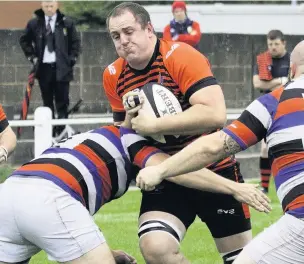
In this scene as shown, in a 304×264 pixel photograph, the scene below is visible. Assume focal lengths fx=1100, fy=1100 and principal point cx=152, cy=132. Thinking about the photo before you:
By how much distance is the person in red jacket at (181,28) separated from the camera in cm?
1463

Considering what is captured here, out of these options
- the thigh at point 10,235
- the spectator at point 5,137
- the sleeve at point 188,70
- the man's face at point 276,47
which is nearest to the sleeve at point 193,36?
the man's face at point 276,47

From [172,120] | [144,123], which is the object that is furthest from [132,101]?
[172,120]

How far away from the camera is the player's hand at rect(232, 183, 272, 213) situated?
20.4 ft

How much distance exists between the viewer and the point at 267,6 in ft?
66.9

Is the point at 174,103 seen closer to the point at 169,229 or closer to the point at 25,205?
the point at 169,229

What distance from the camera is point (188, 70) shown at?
21.8 ft

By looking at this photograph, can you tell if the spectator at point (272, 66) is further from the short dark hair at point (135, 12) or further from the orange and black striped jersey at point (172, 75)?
the short dark hair at point (135, 12)

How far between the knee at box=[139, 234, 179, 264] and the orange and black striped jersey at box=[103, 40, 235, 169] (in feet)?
1.97

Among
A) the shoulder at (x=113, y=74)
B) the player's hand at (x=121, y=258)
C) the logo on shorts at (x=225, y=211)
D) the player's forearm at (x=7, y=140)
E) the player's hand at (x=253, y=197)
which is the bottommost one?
the player's hand at (x=121, y=258)

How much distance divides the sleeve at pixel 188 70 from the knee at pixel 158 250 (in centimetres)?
88

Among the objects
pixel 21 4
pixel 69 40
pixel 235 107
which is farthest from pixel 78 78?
pixel 21 4

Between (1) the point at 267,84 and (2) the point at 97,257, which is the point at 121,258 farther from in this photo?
(1) the point at 267,84

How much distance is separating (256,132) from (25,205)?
1328 millimetres

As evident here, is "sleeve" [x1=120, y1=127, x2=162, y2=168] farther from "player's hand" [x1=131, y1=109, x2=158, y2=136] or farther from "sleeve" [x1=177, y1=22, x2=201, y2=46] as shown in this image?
"sleeve" [x1=177, y1=22, x2=201, y2=46]
